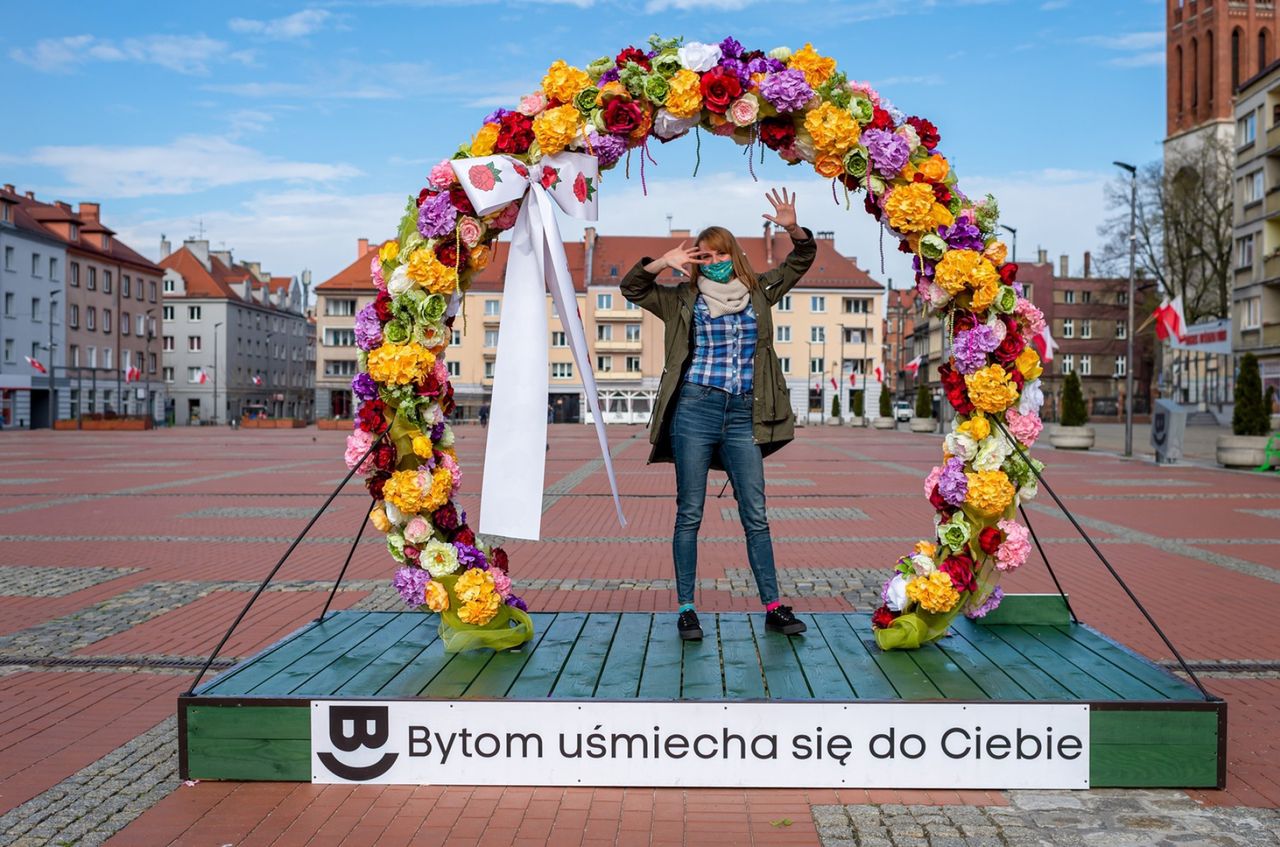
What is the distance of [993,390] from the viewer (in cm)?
543

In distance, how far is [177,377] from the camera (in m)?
99.9

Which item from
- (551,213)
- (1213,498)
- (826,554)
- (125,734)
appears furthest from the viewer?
(1213,498)

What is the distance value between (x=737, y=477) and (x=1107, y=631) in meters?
3.19

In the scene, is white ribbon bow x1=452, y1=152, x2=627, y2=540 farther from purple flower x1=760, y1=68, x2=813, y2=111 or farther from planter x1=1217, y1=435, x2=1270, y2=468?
planter x1=1217, y1=435, x2=1270, y2=468

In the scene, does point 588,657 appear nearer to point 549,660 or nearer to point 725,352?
point 549,660

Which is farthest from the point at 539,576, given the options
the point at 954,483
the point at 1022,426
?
the point at 1022,426

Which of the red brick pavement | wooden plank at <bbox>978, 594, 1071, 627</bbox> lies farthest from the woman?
the red brick pavement

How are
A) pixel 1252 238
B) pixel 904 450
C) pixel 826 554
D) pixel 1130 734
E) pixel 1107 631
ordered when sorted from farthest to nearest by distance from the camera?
1. pixel 1252 238
2. pixel 904 450
3. pixel 826 554
4. pixel 1107 631
5. pixel 1130 734

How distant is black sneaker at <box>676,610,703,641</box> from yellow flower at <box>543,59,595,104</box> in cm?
250

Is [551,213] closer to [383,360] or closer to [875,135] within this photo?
[383,360]

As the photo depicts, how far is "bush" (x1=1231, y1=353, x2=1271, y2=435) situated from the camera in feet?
78.4

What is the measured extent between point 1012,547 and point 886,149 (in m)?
1.92

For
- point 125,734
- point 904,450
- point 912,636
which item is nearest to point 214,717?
point 125,734

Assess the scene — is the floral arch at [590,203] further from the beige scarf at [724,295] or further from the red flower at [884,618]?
the beige scarf at [724,295]
